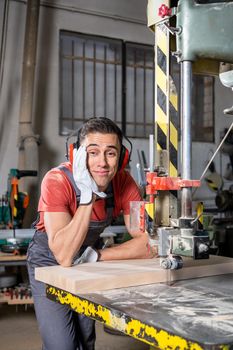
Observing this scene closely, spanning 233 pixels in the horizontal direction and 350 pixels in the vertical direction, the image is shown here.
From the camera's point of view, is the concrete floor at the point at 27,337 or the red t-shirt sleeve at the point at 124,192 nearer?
the red t-shirt sleeve at the point at 124,192

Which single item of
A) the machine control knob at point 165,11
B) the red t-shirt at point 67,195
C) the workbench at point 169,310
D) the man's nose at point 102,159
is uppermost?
the machine control knob at point 165,11

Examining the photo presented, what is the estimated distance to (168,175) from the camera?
4.32 ft

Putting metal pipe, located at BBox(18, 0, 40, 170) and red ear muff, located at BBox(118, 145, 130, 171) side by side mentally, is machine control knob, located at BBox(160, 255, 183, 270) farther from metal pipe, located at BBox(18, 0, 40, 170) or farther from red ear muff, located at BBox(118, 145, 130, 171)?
metal pipe, located at BBox(18, 0, 40, 170)

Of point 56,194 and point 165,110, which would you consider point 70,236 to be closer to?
point 56,194

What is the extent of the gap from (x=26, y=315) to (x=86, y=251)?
7.16 feet

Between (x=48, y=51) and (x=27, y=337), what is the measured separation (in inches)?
103

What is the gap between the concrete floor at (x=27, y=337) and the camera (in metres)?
2.95

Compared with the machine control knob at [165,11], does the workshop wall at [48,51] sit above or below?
above

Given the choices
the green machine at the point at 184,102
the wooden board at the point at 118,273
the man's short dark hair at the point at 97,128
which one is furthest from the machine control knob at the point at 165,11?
the wooden board at the point at 118,273

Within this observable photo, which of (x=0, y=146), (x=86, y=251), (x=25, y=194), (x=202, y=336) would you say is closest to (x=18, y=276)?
(x=25, y=194)

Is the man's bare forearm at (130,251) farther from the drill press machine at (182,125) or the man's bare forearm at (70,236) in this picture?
the drill press machine at (182,125)

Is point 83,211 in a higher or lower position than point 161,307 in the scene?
higher

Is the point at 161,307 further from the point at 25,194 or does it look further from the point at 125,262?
the point at 25,194

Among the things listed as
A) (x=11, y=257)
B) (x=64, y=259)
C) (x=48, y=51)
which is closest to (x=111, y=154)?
(x=64, y=259)
